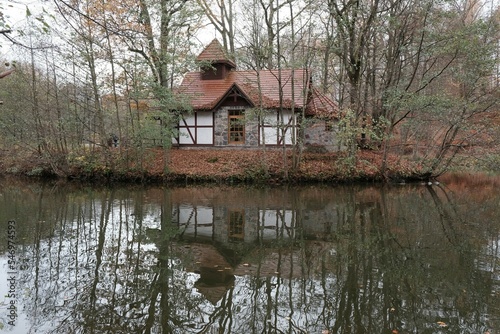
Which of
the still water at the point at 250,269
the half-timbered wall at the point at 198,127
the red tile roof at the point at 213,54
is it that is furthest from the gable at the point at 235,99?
the still water at the point at 250,269

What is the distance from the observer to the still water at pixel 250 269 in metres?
4.01

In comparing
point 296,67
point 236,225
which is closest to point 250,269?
point 236,225

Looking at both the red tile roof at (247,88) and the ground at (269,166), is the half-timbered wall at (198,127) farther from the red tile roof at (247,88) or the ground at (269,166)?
the ground at (269,166)

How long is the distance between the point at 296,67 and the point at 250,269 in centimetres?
1227

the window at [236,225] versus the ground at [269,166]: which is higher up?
the ground at [269,166]

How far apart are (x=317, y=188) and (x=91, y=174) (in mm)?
11520

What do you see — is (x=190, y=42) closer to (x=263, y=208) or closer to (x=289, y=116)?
(x=289, y=116)

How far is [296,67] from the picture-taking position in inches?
639

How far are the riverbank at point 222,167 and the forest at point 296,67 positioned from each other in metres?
0.09

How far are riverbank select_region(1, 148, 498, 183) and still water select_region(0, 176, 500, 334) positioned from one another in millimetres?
6765

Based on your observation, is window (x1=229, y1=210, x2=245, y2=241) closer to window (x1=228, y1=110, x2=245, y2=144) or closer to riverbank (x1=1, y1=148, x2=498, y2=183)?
riverbank (x1=1, y1=148, x2=498, y2=183)

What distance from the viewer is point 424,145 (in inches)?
826

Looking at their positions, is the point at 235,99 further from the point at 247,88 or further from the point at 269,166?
the point at 269,166

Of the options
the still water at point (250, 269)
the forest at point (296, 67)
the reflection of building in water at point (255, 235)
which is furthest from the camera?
the forest at point (296, 67)
